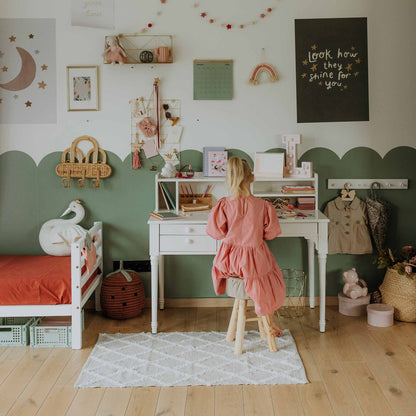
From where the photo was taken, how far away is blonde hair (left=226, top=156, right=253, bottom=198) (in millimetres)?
3104

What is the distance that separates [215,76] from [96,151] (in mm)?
1045

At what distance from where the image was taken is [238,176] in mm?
3115

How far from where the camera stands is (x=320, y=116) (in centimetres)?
393

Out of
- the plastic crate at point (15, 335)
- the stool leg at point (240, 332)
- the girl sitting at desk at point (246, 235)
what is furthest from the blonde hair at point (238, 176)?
the plastic crate at point (15, 335)

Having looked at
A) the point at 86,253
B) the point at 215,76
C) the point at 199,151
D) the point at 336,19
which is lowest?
the point at 86,253

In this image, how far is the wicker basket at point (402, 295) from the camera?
12.1 ft

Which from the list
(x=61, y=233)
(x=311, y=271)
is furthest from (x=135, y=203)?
(x=311, y=271)

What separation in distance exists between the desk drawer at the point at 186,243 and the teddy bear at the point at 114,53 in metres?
1.31

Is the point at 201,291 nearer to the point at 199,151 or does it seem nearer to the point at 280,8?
the point at 199,151

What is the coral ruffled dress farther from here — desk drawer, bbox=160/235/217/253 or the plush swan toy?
the plush swan toy

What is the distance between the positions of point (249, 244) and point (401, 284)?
1.32 m

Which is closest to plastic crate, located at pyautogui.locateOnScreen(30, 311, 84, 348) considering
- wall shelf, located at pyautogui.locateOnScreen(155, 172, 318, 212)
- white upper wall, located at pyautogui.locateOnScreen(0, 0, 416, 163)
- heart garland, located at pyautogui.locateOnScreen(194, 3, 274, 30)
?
wall shelf, located at pyautogui.locateOnScreen(155, 172, 318, 212)

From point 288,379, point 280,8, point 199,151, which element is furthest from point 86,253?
point 280,8

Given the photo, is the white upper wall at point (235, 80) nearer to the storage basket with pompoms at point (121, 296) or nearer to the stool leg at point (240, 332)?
the storage basket with pompoms at point (121, 296)
